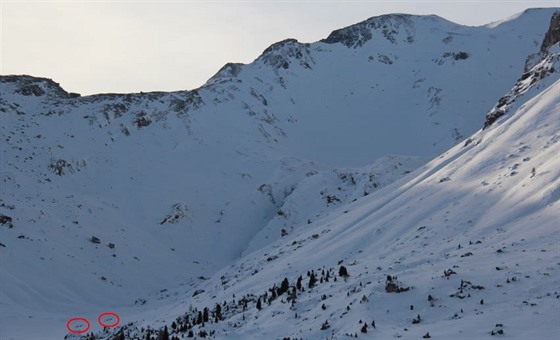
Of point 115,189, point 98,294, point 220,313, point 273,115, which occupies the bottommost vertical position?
point 220,313

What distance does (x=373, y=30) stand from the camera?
154250 millimetres

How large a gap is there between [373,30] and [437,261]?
440 ft

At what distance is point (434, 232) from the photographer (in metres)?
34.6

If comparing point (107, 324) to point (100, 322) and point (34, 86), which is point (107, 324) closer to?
point (100, 322)

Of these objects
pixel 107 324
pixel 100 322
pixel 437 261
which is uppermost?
pixel 100 322

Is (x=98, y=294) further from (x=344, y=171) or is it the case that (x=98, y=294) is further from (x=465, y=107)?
(x=465, y=107)

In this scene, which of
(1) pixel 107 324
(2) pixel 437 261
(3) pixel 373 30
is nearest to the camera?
(2) pixel 437 261

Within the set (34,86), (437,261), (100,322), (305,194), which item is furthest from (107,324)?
(34,86)

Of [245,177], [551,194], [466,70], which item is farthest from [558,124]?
[466,70]

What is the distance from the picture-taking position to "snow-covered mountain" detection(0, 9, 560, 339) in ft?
81.6

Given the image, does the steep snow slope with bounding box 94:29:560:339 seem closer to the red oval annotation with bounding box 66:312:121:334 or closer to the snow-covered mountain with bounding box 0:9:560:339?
the snow-covered mountain with bounding box 0:9:560:339

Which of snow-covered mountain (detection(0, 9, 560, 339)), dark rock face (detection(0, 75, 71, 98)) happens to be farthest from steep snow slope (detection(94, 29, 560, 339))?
dark rock face (detection(0, 75, 71, 98))

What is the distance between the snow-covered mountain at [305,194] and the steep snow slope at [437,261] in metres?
0.16

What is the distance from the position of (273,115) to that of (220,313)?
80308 millimetres
